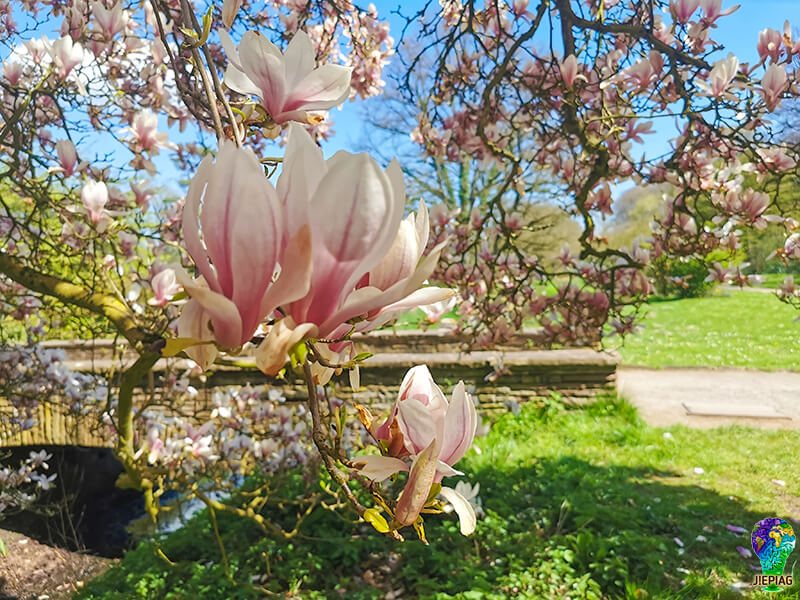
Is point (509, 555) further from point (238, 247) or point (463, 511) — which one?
point (238, 247)

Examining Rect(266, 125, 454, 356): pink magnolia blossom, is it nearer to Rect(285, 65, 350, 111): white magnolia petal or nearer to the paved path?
Rect(285, 65, 350, 111): white magnolia petal

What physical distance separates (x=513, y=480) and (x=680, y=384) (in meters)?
2.86

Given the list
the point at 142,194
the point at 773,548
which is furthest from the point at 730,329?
the point at 142,194

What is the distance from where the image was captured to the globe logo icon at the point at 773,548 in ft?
8.84

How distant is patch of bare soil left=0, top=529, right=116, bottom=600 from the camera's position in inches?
139

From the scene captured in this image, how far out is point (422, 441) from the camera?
0.48m

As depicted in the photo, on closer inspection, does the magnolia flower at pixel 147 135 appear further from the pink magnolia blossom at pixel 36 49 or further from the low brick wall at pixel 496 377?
the low brick wall at pixel 496 377

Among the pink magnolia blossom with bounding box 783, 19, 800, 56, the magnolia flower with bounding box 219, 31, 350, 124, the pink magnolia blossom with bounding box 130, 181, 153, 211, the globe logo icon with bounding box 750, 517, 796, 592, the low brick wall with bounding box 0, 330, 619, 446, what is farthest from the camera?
the low brick wall with bounding box 0, 330, 619, 446

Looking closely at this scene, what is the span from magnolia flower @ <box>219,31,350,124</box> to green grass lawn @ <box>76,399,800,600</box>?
106 inches

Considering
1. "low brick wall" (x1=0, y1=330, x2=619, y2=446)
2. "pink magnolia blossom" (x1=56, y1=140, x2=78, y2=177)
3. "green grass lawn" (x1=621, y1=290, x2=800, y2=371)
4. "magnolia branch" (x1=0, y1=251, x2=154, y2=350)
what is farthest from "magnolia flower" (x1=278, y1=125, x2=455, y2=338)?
"low brick wall" (x1=0, y1=330, x2=619, y2=446)

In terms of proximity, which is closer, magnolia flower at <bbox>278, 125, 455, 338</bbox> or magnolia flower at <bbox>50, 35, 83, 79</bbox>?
magnolia flower at <bbox>278, 125, 455, 338</bbox>

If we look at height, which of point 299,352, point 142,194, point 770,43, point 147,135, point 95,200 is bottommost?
point 299,352

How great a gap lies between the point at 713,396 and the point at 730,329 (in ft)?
3.48

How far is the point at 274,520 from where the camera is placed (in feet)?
12.6
